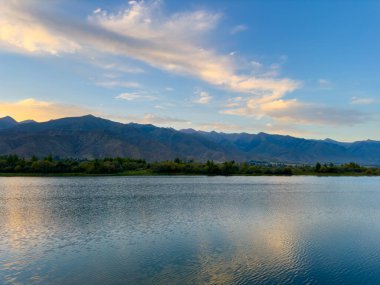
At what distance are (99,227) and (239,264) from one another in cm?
2413

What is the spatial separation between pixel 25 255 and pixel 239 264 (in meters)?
21.0

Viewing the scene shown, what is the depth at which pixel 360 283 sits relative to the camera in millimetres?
29281

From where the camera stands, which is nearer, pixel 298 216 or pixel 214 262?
pixel 214 262

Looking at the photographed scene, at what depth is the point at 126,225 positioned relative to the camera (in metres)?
51.2

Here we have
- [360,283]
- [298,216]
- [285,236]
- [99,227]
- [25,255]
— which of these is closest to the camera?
[360,283]

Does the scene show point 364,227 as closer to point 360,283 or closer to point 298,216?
point 298,216

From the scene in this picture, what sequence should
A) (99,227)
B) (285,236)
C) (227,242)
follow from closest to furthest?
(227,242) → (285,236) → (99,227)

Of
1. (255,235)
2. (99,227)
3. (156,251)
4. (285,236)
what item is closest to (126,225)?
(99,227)

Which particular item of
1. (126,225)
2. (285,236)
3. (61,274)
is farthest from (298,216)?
(61,274)

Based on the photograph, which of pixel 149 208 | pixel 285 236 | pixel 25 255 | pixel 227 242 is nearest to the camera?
pixel 25 255

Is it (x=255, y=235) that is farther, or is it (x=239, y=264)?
(x=255, y=235)

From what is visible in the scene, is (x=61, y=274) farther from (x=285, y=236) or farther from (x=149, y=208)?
(x=149, y=208)

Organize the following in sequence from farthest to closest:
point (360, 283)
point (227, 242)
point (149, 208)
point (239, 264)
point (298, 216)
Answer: point (149, 208)
point (298, 216)
point (227, 242)
point (239, 264)
point (360, 283)

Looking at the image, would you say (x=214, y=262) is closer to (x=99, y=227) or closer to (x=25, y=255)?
(x=25, y=255)
